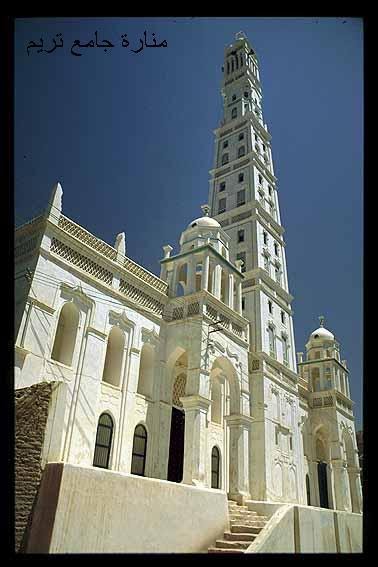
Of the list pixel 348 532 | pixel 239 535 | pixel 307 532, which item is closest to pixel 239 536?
pixel 239 535

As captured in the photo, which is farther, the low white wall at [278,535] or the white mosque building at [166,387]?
the low white wall at [278,535]

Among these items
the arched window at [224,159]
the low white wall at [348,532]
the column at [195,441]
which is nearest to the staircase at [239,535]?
the low white wall at [348,532]

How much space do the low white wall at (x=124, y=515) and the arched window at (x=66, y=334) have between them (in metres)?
6.58

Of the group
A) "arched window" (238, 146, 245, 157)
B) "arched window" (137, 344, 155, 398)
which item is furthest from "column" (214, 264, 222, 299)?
"arched window" (238, 146, 245, 157)

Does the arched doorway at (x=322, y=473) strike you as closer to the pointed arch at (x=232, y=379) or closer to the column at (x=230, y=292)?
the pointed arch at (x=232, y=379)

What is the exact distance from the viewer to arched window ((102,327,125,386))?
53.3 ft

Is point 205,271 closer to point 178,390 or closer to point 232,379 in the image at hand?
point 232,379

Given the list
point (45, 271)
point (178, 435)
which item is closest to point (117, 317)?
point (45, 271)

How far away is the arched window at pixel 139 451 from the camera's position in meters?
15.9

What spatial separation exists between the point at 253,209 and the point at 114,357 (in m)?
16.8

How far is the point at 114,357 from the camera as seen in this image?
16.7 metres
